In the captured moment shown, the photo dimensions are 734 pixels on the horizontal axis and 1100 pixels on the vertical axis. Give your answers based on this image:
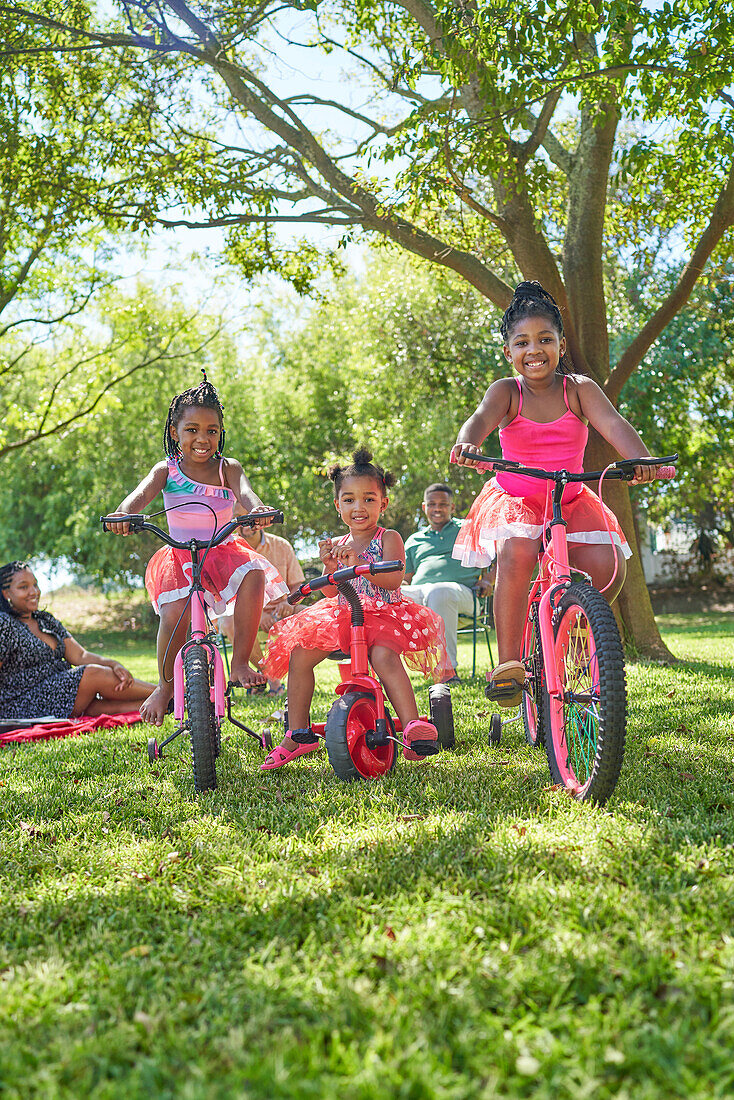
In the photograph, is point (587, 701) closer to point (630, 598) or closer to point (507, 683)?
point (507, 683)

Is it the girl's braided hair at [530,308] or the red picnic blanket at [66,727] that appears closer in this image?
the girl's braided hair at [530,308]

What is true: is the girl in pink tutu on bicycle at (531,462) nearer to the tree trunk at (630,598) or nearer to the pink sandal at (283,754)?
the pink sandal at (283,754)

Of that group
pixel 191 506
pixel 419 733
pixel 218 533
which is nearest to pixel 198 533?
pixel 191 506

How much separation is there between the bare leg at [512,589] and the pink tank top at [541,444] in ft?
0.99

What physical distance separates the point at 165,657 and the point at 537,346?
2.55 meters

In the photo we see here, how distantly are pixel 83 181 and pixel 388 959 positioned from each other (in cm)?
946

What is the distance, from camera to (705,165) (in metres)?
9.20

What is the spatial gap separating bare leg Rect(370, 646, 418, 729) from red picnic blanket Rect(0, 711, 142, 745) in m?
2.64

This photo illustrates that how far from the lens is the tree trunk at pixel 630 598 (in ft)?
28.1

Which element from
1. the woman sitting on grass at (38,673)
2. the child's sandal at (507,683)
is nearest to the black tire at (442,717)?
the child's sandal at (507,683)

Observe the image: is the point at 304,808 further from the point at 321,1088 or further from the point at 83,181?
the point at 83,181

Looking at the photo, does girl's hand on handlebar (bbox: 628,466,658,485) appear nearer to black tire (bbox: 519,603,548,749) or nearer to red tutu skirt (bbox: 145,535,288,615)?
black tire (bbox: 519,603,548,749)

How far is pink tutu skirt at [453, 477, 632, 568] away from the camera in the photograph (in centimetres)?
392

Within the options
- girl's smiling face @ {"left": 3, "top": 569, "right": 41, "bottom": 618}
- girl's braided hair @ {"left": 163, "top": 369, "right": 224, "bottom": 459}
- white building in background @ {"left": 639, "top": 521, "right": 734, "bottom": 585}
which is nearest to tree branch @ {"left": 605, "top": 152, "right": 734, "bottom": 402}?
girl's braided hair @ {"left": 163, "top": 369, "right": 224, "bottom": 459}
